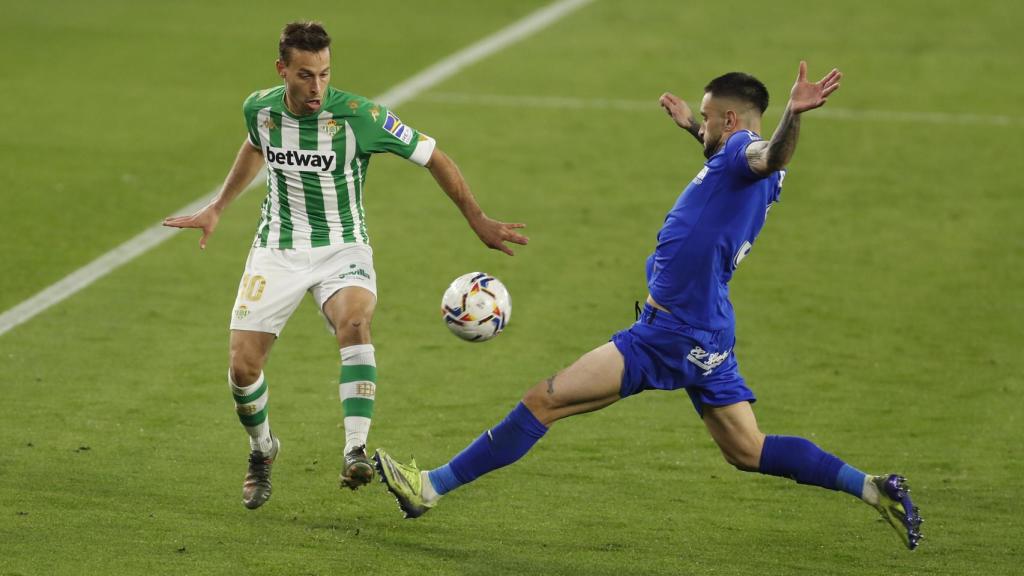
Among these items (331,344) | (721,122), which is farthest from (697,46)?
(721,122)

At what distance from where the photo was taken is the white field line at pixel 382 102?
1157 centimetres

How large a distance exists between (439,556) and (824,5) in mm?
17823

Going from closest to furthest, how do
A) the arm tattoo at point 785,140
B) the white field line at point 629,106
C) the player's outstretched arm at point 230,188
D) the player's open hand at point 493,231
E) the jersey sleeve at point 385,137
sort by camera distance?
the arm tattoo at point 785,140 < the player's open hand at point 493,231 < the jersey sleeve at point 385,137 < the player's outstretched arm at point 230,188 < the white field line at point 629,106

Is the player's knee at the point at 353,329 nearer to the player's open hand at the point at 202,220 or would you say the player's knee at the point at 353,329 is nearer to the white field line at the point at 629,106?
the player's open hand at the point at 202,220

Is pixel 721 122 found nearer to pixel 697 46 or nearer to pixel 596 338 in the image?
pixel 596 338

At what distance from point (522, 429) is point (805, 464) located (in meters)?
1.30

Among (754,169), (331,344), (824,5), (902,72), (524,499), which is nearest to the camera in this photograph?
(754,169)

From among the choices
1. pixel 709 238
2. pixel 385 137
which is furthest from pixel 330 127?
pixel 709 238

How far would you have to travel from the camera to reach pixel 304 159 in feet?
26.0

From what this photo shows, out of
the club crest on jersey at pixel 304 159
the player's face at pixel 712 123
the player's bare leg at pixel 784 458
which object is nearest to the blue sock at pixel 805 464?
the player's bare leg at pixel 784 458

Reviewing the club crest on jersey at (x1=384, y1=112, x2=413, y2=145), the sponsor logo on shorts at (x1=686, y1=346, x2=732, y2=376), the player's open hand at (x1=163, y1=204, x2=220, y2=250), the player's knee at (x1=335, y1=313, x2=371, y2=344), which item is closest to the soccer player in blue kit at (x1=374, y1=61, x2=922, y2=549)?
the sponsor logo on shorts at (x1=686, y1=346, x2=732, y2=376)

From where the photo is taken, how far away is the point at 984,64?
20531 mm

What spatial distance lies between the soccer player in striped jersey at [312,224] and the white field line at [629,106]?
414 inches

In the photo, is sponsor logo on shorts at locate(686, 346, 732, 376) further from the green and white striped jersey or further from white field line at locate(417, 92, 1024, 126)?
white field line at locate(417, 92, 1024, 126)
